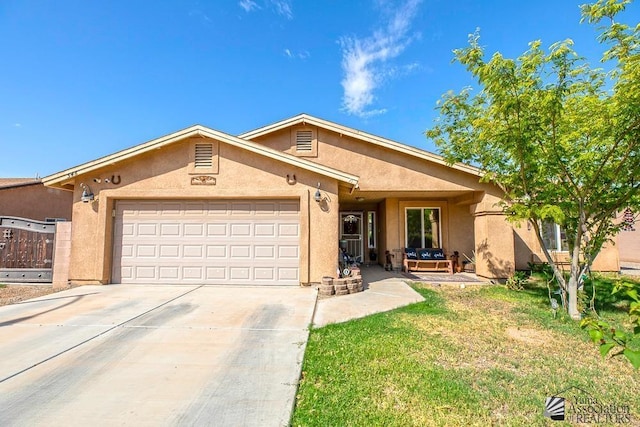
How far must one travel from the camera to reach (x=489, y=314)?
6.25 m

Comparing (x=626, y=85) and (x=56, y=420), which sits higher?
(x=626, y=85)

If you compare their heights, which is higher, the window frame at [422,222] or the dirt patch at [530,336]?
the window frame at [422,222]

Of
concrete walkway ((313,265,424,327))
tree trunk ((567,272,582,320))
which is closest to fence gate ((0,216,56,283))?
concrete walkway ((313,265,424,327))

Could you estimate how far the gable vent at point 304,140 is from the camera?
11.3 meters

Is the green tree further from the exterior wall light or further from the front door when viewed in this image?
the exterior wall light

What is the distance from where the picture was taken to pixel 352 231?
15.4m

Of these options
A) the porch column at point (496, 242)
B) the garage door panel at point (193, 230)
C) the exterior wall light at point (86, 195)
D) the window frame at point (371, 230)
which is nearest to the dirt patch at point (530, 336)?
the porch column at point (496, 242)

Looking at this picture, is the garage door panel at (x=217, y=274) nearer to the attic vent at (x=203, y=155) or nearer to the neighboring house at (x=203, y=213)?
the neighboring house at (x=203, y=213)

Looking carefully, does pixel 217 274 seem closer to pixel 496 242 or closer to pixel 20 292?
pixel 20 292

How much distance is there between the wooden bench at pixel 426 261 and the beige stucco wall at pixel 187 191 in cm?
492

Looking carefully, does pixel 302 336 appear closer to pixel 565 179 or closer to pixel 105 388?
pixel 105 388

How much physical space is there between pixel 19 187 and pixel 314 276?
49.6ft

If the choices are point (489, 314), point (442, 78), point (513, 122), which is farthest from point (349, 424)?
point (442, 78)

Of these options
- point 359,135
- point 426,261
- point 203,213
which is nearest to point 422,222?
point 426,261
